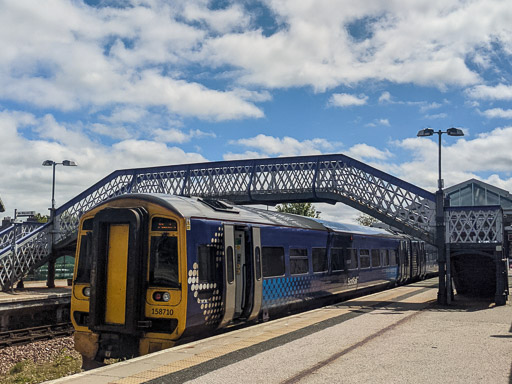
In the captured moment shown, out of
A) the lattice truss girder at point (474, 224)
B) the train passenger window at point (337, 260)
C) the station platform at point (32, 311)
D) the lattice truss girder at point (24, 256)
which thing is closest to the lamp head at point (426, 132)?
the lattice truss girder at point (474, 224)

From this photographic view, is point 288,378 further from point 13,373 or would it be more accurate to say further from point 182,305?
point 13,373

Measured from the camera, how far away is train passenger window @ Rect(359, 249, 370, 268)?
21592 millimetres

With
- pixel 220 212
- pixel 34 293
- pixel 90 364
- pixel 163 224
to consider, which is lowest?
pixel 90 364

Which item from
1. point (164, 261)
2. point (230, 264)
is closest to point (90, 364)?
point (164, 261)

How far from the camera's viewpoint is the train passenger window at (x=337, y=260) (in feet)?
60.0

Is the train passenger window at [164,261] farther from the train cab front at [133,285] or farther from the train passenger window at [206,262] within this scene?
the train passenger window at [206,262]

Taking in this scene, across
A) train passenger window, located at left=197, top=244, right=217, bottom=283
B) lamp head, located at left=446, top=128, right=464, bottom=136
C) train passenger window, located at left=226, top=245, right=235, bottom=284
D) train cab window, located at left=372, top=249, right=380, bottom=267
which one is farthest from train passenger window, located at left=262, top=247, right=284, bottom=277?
lamp head, located at left=446, top=128, right=464, bottom=136

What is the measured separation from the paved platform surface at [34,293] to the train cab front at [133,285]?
956cm

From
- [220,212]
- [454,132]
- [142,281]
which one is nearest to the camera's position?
[142,281]

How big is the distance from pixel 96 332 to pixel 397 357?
540cm

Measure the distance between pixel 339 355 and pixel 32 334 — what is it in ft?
36.8

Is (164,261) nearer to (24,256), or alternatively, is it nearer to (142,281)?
(142,281)

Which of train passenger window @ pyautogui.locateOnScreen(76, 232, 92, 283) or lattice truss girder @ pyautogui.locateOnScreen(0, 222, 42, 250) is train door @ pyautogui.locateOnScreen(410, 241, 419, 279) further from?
train passenger window @ pyautogui.locateOnScreen(76, 232, 92, 283)

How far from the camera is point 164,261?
1027 centimetres
